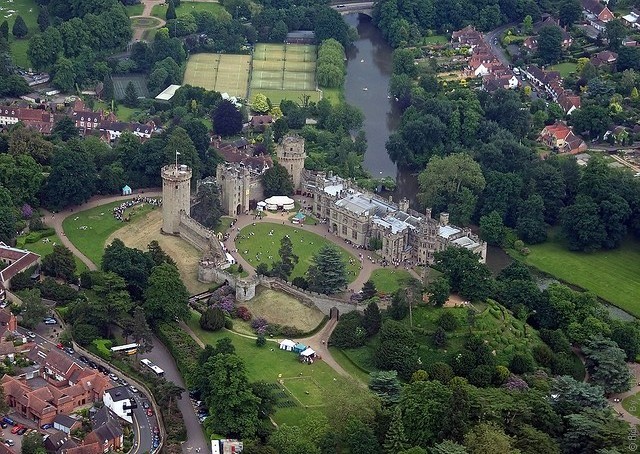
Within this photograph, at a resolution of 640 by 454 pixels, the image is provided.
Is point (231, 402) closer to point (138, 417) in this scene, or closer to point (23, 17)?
point (138, 417)

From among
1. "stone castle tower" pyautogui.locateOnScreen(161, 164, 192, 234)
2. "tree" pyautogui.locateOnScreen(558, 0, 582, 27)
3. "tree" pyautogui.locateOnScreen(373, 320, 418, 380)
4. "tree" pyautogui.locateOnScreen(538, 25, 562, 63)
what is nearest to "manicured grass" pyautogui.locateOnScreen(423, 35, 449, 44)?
"tree" pyautogui.locateOnScreen(538, 25, 562, 63)

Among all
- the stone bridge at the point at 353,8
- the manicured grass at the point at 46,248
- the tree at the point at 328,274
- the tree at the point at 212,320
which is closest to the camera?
the tree at the point at 212,320

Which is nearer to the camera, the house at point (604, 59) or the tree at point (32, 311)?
the tree at point (32, 311)

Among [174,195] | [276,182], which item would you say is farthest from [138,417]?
[276,182]

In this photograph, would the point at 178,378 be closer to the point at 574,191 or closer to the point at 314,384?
the point at 314,384

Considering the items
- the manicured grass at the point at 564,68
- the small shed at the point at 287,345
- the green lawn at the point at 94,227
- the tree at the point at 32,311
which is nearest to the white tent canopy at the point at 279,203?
the green lawn at the point at 94,227

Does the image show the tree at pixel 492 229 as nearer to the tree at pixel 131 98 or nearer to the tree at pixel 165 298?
the tree at pixel 165 298
